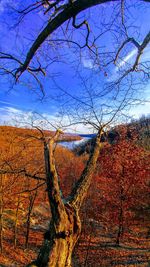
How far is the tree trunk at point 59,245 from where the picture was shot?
378 cm

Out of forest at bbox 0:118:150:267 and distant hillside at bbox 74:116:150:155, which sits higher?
distant hillside at bbox 74:116:150:155

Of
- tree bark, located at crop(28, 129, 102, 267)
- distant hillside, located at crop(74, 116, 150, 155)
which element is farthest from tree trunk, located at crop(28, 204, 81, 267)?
distant hillside, located at crop(74, 116, 150, 155)

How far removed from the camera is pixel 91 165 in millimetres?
5145

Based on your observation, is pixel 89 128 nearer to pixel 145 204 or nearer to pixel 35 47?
pixel 35 47

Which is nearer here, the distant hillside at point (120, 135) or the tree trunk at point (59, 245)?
the tree trunk at point (59, 245)

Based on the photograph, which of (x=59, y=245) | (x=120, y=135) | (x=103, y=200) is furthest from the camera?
(x=103, y=200)

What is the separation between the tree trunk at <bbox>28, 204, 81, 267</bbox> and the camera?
12.4 feet

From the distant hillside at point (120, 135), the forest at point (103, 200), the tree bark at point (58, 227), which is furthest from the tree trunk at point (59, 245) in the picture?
the forest at point (103, 200)

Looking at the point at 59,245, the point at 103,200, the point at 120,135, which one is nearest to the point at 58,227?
the point at 59,245

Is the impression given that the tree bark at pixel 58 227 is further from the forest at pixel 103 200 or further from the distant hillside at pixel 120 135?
the forest at pixel 103 200

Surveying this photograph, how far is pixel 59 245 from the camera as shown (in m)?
3.85

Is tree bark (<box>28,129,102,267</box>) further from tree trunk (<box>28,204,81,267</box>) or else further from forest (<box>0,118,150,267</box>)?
forest (<box>0,118,150,267</box>)

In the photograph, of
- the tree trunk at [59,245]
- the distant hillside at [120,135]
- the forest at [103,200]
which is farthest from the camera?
the forest at [103,200]

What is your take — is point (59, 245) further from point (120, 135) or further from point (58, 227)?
point (120, 135)
